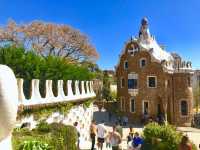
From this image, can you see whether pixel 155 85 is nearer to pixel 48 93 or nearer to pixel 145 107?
pixel 145 107

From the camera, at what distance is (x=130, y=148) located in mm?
13805

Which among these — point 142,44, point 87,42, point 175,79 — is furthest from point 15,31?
point 175,79

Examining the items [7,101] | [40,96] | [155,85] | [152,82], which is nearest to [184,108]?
[155,85]

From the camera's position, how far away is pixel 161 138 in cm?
1369

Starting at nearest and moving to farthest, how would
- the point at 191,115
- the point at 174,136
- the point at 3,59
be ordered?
the point at 174,136, the point at 3,59, the point at 191,115

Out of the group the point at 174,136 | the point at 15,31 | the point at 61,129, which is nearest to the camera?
the point at 61,129

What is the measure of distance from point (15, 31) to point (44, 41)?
3589 mm

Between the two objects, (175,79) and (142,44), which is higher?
(142,44)

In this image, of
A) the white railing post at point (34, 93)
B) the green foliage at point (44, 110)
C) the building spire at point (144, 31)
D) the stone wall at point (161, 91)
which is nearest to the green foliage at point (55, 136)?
the green foliage at point (44, 110)

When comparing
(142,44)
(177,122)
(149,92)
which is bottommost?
(177,122)

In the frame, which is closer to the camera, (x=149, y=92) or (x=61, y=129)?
(x=61, y=129)

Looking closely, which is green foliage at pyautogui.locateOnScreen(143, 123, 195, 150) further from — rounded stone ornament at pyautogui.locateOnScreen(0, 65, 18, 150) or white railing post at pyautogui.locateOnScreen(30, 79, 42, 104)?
rounded stone ornament at pyautogui.locateOnScreen(0, 65, 18, 150)

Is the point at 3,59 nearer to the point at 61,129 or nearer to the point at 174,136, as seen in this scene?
the point at 61,129

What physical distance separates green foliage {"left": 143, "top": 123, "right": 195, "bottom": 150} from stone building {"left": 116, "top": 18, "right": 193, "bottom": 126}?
83.2ft
